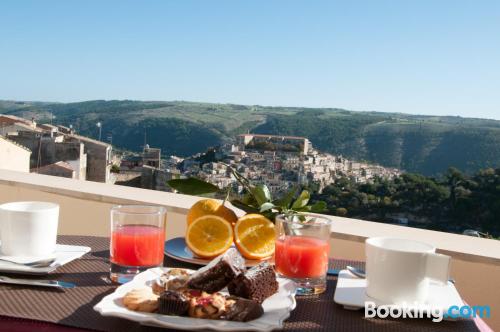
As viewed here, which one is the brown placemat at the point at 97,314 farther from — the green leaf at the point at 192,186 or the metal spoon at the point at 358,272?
the green leaf at the point at 192,186

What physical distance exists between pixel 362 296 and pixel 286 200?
1.03 ft

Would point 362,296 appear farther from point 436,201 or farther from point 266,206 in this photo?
point 436,201

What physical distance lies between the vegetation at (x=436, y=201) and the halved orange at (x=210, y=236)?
12.2 feet

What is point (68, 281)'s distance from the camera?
981 millimetres

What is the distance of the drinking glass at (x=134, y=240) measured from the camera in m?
1.00

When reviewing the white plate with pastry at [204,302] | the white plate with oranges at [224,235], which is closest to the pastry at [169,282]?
the white plate with pastry at [204,302]

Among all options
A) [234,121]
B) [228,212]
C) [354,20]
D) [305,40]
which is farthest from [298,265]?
[305,40]

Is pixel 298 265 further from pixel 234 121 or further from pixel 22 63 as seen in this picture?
pixel 22 63

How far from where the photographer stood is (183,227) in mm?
2359

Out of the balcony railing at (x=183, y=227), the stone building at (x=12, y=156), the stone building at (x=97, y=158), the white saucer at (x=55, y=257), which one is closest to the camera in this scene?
the white saucer at (x=55, y=257)

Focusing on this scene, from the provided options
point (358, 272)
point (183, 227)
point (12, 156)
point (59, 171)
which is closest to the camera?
point (358, 272)

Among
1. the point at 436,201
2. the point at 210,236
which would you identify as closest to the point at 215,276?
the point at 210,236

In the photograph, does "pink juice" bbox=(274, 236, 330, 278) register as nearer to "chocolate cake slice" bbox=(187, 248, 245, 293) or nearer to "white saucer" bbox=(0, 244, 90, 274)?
"chocolate cake slice" bbox=(187, 248, 245, 293)

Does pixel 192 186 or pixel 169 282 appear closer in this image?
pixel 169 282
